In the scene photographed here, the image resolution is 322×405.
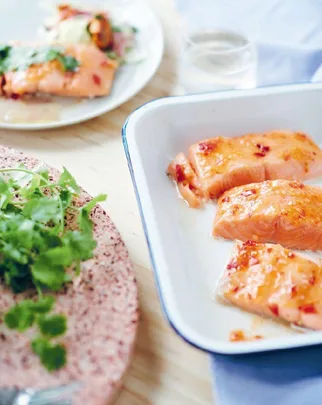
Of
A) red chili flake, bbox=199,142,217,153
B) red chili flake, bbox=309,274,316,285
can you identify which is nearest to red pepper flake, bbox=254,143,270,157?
red chili flake, bbox=199,142,217,153

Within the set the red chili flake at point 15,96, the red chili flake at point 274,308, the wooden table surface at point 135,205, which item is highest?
the red chili flake at point 274,308

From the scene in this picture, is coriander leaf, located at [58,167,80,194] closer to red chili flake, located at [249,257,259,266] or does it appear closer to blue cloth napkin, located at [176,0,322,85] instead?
red chili flake, located at [249,257,259,266]

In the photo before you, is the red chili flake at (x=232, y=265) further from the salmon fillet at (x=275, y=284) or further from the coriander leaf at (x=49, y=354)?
the coriander leaf at (x=49, y=354)

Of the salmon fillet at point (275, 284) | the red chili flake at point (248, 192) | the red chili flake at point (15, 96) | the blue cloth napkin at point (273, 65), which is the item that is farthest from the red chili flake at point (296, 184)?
the red chili flake at point (15, 96)

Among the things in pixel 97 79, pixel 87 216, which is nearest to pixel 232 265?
pixel 87 216

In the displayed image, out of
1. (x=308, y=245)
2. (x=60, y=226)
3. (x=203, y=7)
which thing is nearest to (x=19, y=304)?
(x=60, y=226)

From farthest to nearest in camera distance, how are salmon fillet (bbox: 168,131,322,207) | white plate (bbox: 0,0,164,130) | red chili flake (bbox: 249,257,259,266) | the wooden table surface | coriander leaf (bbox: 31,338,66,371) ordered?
white plate (bbox: 0,0,164,130), salmon fillet (bbox: 168,131,322,207), red chili flake (bbox: 249,257,259,266), the wooden table surface, coriander leaf (bbox: 31,338,66,371)
